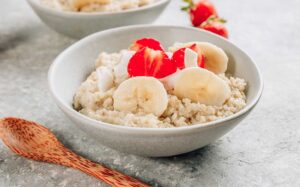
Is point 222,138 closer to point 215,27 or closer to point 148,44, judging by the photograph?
point 148,44

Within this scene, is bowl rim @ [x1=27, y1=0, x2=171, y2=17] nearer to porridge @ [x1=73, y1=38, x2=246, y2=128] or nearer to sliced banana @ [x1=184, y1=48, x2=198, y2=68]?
porridge @ [x1=73, y1=38, x2=246, y2=128]

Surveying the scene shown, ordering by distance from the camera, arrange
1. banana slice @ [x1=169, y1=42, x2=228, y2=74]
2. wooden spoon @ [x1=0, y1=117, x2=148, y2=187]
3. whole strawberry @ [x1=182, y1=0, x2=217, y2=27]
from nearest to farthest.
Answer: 1. wooden spoon @ [x1=0, y1=117, x2=148, y2=187]
2. banana slice @ [x1=169, y1=42, x2=228, y2=74]
3. whole strawberry @ [x1=182, y1=0, x2=217, y2=27]

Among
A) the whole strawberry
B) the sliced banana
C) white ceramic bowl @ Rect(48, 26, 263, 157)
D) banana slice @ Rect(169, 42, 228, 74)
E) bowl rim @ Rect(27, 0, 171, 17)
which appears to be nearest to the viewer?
white ceramic bowl @ Rect(48, 26, 263, 157)

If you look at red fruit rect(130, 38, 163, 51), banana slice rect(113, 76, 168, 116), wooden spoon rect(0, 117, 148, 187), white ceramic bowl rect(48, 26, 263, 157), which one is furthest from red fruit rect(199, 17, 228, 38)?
wooden spoon rect(0, 117, 148, 187)

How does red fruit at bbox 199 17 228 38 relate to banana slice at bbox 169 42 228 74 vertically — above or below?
below

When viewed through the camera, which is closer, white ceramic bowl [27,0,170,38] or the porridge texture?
the porridge texture

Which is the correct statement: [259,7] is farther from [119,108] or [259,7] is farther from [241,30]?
[119,108]
